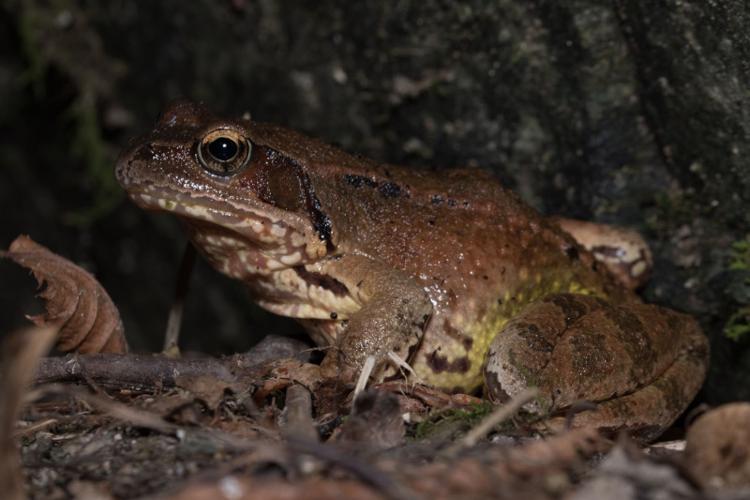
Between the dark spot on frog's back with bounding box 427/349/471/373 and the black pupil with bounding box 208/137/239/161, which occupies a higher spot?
the black pupil with bounding box 208/137/239/161

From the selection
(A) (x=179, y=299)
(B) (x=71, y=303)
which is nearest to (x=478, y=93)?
(A) (x=179, y=299)

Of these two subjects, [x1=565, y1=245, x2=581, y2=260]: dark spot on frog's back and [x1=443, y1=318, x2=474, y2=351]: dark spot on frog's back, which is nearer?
[x1=443, y1=318, x2=474, y2=351]: dark spot on frog's back

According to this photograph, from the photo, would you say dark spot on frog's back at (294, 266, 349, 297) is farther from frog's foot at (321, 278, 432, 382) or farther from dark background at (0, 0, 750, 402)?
dark background at (0, 0, 750, 402)

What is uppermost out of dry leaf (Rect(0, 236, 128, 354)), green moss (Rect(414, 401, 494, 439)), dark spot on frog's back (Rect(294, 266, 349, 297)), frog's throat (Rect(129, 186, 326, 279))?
frog's throat (Rect(129, 186, 326, 279))

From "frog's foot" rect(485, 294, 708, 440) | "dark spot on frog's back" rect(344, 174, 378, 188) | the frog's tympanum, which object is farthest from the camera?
"dark spot on frog's back" rect(344, 174, 378, 188)

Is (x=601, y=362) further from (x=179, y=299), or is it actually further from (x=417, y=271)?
(x=179, y=299)

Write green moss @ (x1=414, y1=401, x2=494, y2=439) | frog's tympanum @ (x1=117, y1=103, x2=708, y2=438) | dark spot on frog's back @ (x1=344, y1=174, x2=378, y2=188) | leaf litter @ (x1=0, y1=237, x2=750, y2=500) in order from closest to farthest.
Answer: leaf litter @ (x1=0, y1=237, x2=750, y2=500), green moss @ (x1=414, y1=401, x2=494, y2=439), frog's tympanum @ (x1=117, y1=103, x2=708, y2=438), dark spot on frog's back @ (x1=344, y1=174, x2=378, y2=188)

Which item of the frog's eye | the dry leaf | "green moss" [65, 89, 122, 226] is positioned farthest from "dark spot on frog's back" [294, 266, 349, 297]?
"green moss" [65, 89, 122, 226]
